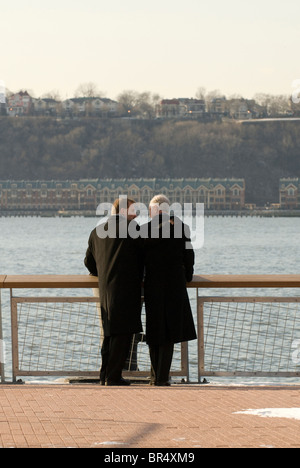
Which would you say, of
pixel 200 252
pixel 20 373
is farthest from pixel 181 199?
pixel 20 373

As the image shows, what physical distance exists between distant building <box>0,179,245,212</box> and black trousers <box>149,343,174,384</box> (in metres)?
149

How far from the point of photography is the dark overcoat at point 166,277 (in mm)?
6340

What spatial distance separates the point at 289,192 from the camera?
532ft

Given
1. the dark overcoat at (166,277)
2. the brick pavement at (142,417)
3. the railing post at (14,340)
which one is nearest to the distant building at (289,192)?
the railing post at (14,340)

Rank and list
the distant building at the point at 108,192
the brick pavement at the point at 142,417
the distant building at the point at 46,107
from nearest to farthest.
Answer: the brick pavement at the point at 142,417 → the distant building at the point at 108,192 → the distant building at the point at 46,107

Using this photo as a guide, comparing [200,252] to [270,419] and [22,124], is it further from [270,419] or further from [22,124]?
[22,124]

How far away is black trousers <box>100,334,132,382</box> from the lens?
6453mm

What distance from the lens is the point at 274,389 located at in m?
6.27

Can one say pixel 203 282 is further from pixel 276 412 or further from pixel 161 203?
pixel 276 412

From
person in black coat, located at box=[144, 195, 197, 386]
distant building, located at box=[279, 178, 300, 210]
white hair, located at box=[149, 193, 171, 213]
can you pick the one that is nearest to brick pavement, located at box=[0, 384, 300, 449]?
person in black coat, located at box=[144, 195, 197, 386]

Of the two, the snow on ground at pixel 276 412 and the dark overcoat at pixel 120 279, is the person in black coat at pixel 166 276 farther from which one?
the snow on ground at pixel 276 412

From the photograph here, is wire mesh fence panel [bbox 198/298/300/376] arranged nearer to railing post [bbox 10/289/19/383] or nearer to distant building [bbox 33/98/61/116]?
railing post [bbox 10/289/19/383]

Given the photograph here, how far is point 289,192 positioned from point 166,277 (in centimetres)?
15784

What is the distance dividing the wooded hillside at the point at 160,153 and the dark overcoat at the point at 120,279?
158m
